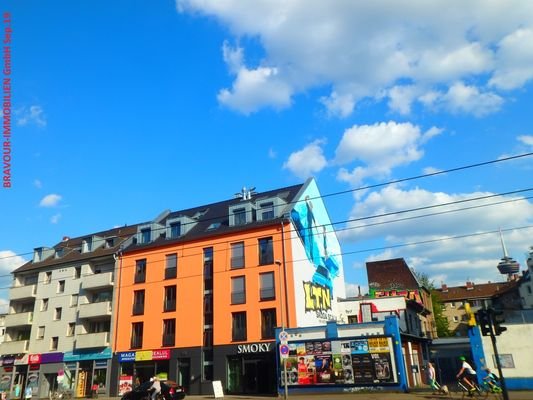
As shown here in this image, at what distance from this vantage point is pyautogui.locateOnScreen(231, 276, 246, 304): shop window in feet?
118

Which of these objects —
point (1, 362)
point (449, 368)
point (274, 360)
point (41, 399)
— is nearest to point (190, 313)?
point (274, 360)

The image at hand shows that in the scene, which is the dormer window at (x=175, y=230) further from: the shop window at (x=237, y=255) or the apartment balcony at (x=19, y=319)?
the apartment balcony at (x=19, y=319)

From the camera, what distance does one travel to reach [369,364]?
1102 inches

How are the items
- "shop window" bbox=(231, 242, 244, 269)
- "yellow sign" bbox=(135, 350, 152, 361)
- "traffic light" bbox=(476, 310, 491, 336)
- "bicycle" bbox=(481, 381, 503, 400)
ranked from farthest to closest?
"yellow sign" bbox=(135, 350, 152, 361) < "shop window" bbox=(231, 242, 244, 269) < "bicycle" bbox=(481, 381, 503, 400) < "traffic light" bbox=(476, 310, 491, 336)

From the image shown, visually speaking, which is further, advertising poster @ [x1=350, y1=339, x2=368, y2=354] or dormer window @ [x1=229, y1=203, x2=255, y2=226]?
dormer window @ [x1=229, y1=203, x2=255, y2=226]

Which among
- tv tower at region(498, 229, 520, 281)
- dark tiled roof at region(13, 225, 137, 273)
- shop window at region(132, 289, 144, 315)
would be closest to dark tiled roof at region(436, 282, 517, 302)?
tv tower at region(498, 229, 520, 281)

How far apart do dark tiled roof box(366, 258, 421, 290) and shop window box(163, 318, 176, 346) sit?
2945 centimetres

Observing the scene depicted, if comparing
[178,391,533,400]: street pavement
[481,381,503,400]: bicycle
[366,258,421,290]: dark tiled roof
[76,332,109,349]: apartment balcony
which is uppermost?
[366,258,421,290]: dark tiled roof

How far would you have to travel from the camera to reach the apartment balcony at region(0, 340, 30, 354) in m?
44.1

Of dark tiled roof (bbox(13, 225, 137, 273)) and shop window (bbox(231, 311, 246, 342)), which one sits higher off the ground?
Result: dark tiled roof (bbox(13, 225, 137, 273))

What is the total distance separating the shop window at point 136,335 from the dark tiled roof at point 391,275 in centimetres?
3089

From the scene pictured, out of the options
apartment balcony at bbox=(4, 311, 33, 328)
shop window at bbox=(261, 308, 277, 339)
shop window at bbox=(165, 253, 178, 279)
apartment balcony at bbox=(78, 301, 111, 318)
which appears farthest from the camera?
apartment balcony at bbox=(4, 311, 33, 328)

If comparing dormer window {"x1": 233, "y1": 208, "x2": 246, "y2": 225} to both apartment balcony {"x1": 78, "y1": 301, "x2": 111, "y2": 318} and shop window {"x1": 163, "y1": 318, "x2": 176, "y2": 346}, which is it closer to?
shop window {"x1": 163, "y1": 318, "x2": 176, "y2": 346}

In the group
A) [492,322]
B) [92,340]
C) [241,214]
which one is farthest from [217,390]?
[492,322]
